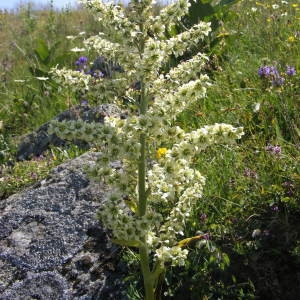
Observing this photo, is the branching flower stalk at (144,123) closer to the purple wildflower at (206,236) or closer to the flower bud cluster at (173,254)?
the flower bud cluster at (173,254)

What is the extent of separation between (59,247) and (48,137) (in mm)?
2256

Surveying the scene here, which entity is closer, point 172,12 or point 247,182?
point 172,12

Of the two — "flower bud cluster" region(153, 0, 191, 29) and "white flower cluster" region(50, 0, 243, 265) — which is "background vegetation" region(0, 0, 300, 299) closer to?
"white flower cluster" region(50, 0, 243, 265)

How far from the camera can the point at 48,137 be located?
18.4 feet

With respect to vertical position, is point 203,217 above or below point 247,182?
below

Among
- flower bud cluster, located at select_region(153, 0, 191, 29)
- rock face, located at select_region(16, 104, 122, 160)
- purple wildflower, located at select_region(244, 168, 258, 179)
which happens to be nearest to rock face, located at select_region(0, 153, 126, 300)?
purple wildflower, located at select_region(244, 168, 258, 179)

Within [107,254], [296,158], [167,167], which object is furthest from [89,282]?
[296,158]

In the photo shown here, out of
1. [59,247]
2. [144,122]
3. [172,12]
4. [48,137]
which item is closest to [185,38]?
[172,12]

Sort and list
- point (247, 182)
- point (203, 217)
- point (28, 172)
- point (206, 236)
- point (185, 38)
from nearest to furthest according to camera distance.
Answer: point (185, 38)
point (206, 236)
point (203, 217)
point (247, 182)
point (28, 172)

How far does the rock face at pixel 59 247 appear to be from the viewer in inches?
132

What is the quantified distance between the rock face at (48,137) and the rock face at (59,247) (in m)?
1.45

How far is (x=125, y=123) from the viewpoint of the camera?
8.63 ft

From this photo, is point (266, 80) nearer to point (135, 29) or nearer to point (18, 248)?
point (135, 29)

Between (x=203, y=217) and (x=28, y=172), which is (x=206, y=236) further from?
(x=28, y=172)
